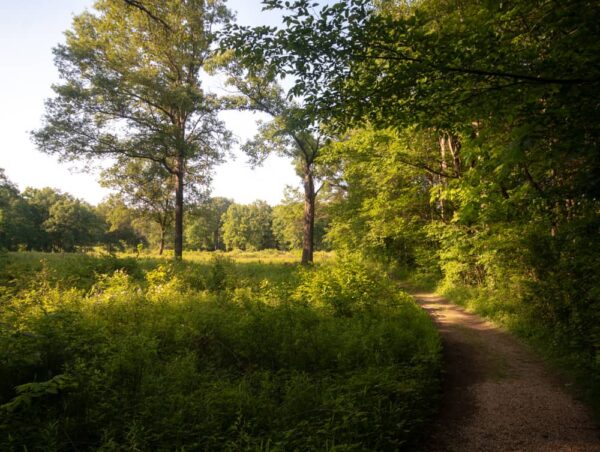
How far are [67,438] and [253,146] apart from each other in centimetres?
1809

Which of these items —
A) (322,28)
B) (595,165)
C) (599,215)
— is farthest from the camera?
(599,215)

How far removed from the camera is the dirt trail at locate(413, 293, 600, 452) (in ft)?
13.9

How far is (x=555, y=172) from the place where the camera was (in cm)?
841

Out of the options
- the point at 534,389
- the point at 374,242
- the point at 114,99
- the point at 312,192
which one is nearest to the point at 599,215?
the point at 534,389

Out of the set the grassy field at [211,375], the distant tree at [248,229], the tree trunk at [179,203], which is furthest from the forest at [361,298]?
the distant tree at [248,229]

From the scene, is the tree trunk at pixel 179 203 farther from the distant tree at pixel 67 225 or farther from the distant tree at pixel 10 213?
the distant tree at pixel 67 225

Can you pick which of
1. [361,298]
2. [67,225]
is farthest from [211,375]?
[67,225]

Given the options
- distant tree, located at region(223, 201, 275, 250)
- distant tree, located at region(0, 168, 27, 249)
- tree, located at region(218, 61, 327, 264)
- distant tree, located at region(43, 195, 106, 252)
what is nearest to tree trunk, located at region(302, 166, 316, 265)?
tree, located at region(218, 61, 327, 264)

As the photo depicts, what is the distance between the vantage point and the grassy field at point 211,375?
12.2ft

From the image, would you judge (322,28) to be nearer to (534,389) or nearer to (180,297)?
(534,389)

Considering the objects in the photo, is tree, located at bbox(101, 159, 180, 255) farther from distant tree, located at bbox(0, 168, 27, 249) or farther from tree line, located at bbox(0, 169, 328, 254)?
distant tree, located at bbox(0, 168, 27, 249)

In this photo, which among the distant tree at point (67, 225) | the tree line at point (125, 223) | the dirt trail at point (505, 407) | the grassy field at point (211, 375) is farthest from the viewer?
the distant tree at point (67, 225)

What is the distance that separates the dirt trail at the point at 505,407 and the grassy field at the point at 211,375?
0.47 meters

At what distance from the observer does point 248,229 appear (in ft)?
297
